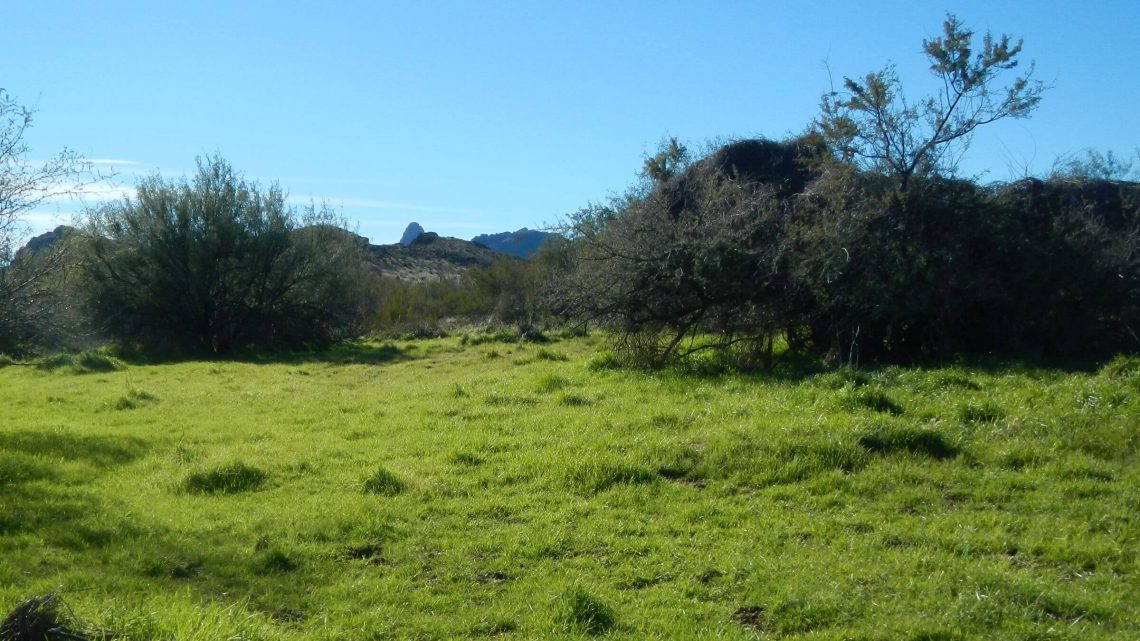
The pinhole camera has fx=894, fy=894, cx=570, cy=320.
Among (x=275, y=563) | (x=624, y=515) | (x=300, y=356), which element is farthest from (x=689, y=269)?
(x=300, y=356)

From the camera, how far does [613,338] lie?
1638 cm

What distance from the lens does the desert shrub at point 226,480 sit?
28.7ft

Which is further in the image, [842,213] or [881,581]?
[842,213]

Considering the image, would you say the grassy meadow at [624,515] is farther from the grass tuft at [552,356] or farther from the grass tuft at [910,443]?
the grass tuft at [552,356]

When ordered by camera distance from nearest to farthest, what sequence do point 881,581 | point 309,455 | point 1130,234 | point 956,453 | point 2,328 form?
point 881,581
point 956,453
point 309,455
point 2,328
point 1130,234

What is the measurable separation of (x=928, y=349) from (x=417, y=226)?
108832 millimetres

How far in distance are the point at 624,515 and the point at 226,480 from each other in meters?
4.16

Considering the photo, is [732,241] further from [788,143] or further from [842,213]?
[788,143]

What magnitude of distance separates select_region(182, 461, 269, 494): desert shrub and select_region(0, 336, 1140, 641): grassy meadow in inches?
1.1

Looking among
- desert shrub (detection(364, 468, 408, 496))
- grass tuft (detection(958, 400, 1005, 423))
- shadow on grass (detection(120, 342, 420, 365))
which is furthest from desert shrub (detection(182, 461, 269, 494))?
shadow on grass (detection(120, 342, 420, 365))

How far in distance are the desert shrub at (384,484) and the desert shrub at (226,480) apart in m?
1.22

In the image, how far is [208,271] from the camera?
29328 millimetres

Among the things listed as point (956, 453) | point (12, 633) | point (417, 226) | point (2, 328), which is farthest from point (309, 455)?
point (417, 226)

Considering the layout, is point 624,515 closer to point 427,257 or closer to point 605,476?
point 605,476
